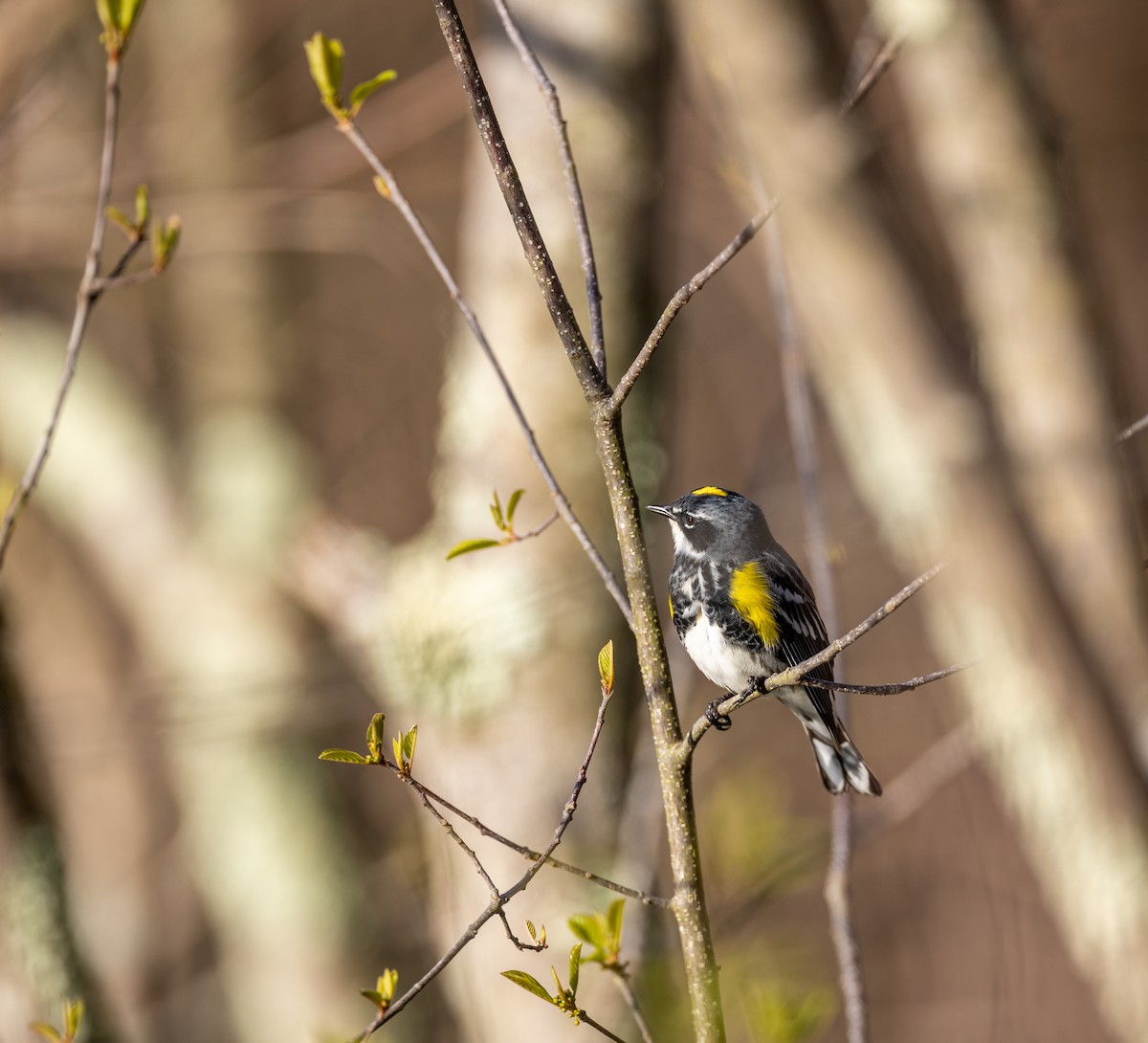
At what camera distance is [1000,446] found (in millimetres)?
2793

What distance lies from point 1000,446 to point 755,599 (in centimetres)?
146

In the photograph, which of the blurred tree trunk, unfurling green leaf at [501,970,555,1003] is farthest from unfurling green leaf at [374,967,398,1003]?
the blurred tree trunk

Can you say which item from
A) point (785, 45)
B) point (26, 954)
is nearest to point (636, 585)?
point (26, 954)

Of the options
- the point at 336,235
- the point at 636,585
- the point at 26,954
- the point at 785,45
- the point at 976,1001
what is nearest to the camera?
the point at 636,585

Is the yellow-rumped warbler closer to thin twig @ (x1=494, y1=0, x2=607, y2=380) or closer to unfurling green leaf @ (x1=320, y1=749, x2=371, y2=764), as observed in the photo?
thin twig @ (x1=494, y1=0, x2=607, y2=380)

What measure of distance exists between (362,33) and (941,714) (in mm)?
6087

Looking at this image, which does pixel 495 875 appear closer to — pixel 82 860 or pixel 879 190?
pixel 879 190

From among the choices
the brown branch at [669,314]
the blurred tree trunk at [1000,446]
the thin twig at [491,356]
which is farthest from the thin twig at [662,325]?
the blurred tree trunk at [1000,446]

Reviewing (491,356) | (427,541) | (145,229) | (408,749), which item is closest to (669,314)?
(491,356)

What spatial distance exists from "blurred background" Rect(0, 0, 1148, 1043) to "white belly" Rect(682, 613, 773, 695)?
23 cm

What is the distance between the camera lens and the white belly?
1.61 metres

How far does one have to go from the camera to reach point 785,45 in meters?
2.67

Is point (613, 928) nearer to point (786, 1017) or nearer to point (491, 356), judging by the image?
point (786, 1017)

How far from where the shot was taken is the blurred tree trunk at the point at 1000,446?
2648 millimetres
